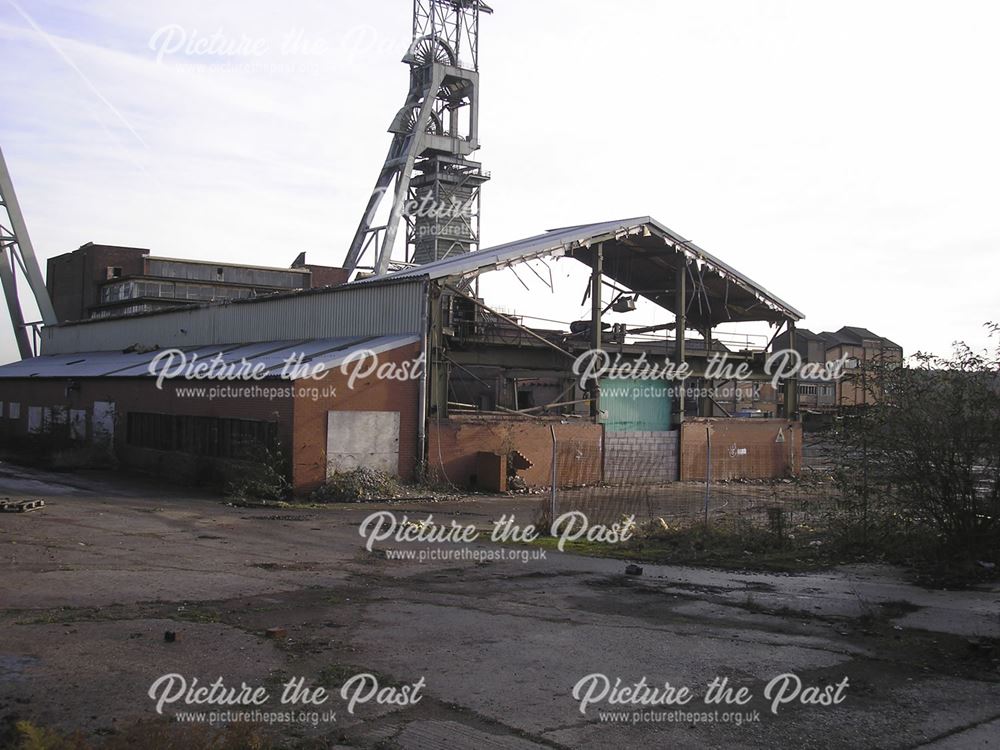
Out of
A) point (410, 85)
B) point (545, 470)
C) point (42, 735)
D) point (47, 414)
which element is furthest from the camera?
point (410, 85)

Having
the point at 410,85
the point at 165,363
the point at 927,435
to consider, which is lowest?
the point at 927,435

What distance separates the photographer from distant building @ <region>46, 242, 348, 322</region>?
177ft

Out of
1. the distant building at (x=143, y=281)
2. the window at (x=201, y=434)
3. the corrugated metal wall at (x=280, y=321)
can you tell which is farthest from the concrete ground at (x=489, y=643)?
the distant building at (x=143, y=281)

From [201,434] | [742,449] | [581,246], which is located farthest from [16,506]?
[742,449]

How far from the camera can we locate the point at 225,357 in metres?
28.9

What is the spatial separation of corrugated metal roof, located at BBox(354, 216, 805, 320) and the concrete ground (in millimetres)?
13257

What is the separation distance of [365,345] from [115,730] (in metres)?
19.0

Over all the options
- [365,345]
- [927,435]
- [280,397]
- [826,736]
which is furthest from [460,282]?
[826,736]

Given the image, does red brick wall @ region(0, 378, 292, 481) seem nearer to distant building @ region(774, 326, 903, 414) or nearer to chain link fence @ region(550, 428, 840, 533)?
chain link fence @ region(550, 428, 840, 533)

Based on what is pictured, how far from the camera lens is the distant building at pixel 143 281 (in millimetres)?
53812

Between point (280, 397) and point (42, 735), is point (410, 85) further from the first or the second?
point (42, 735)

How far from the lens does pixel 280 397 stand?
22.1 meters

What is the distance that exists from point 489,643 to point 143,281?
50819 millimetres

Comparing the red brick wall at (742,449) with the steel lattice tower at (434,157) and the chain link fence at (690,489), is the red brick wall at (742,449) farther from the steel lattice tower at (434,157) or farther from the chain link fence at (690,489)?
the steel lattice tower at (434,157)
